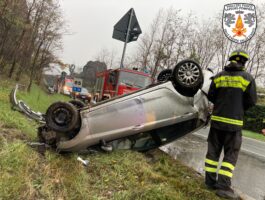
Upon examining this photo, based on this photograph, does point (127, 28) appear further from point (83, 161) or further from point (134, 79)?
point (134, 79)

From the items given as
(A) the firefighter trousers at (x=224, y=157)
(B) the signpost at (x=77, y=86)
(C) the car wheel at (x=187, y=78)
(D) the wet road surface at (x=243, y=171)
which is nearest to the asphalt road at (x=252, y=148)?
(D) the wet road surface at (x=243, y=171)

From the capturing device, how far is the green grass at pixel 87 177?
2.75 meters

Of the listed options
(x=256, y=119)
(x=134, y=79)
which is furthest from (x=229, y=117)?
(x=256, y=119)

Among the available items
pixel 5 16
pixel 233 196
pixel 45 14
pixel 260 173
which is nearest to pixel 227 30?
pixel 260 173

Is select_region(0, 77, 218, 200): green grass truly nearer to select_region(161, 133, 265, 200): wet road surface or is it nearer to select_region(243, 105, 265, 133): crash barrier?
select_region(161, 133, 265, 200): wet road surface

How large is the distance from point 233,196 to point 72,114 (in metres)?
2.27

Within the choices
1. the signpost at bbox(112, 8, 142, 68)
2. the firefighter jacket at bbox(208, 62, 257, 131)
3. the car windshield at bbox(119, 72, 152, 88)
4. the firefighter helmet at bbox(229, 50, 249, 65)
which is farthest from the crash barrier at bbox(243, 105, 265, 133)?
the firefighter jacket at bbox(208, 62, 257, 131)

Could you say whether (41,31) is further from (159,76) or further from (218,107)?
(218,107)

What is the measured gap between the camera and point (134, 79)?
466 inches

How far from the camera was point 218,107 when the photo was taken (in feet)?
12.5

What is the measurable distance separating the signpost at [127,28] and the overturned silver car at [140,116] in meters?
2.43

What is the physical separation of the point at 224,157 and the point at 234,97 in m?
0.77

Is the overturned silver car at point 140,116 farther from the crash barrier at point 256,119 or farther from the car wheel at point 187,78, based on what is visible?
the crash barrier at point 256,119

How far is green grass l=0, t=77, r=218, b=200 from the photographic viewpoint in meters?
2.75
